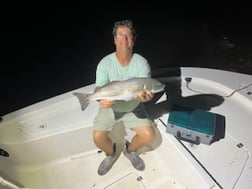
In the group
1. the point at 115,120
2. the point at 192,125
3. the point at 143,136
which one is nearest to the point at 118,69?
the point at 115,120

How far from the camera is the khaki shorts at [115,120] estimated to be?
2373 mm

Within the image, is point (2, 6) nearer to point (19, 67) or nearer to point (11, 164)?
point (19, 67)

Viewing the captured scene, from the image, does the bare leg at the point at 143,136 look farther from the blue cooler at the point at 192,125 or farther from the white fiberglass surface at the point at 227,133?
the white fiberglass surface at the point at 227,133

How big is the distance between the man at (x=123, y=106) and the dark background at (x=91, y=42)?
188 cm

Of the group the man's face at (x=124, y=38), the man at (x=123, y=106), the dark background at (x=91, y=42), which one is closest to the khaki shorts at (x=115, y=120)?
the man at (x=123, y=106)

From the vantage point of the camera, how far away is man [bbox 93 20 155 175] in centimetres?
212

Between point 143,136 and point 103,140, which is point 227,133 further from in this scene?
point 103,140

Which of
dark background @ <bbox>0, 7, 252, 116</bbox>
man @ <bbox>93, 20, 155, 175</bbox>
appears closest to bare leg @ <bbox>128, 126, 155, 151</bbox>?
man @ <bbox>93, 20, 155, 175</bbox>

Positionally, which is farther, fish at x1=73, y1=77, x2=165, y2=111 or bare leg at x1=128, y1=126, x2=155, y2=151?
bare leg at x1=128, y1=126, x2=155, y2=151

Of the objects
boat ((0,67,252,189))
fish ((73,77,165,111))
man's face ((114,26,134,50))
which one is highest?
man's face ((114,26,134,50))

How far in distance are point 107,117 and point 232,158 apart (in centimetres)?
88

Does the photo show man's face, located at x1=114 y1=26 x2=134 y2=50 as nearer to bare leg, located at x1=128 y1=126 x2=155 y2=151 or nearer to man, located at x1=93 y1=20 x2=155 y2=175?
man, located at x1=93 y1=20 x2=155 y2=175

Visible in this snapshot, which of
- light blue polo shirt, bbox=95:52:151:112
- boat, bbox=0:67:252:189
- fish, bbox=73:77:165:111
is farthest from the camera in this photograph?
boat, bbox=0:67:252:189

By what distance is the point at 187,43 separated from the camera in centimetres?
500
